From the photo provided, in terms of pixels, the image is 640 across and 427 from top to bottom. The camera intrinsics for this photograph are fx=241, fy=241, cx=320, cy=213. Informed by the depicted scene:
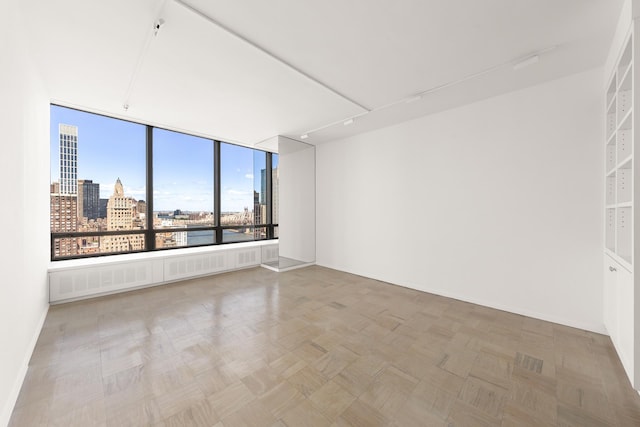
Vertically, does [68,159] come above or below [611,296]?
above

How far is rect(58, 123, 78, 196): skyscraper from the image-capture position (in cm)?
406

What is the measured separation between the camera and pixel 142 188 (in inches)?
193

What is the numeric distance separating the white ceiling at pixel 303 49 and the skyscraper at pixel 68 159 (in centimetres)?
57

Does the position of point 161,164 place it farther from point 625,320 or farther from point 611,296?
point 611,296

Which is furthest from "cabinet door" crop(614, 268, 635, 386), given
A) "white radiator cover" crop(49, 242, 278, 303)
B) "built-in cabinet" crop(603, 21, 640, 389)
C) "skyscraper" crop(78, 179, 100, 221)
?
"skyscraper" crop(78, 179, 100, 221)

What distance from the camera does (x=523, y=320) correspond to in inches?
121

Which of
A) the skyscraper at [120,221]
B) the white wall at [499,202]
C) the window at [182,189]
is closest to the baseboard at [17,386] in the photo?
the skyscraper at [120,221]

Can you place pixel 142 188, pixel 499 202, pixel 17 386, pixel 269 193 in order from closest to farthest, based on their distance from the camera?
pixel 17 386, pixel 499 202, pixel 142 188, pixel 269 193

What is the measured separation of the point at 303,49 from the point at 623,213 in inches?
142

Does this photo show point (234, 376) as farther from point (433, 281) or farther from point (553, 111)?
point (553, 111)

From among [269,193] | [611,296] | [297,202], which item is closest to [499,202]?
[611,296]

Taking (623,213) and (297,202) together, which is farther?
(297,202)

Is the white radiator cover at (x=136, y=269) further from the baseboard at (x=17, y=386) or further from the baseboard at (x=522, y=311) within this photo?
the baseboard at (x=522, y=311)

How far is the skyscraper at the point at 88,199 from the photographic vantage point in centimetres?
423
